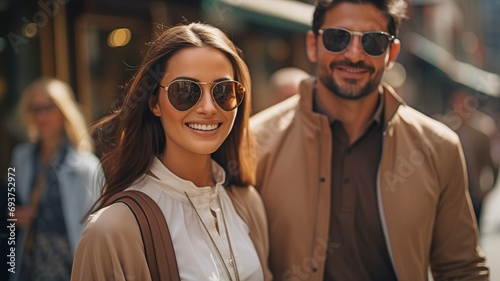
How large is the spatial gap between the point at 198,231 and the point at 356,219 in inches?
36.5

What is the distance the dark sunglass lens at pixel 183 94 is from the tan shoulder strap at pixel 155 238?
0.37 meters

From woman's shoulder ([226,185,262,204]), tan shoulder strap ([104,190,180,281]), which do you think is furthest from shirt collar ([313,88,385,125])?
tan shoulder strap ([104,190,180,281])

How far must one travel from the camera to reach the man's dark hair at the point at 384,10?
294cm

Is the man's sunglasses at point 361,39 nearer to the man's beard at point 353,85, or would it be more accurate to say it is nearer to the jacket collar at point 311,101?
the man's beard at point 353,85

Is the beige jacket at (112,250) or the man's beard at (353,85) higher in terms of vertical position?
the man's beard at (353,85)

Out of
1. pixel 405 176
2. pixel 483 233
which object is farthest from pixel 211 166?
pixel 483 233

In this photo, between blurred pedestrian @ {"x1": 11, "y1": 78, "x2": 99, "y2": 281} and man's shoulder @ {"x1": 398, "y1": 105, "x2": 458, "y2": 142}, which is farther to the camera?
blurred pedestrian @ {"x1": 11, "y1": 78, "x2": 99, "y2": 281}

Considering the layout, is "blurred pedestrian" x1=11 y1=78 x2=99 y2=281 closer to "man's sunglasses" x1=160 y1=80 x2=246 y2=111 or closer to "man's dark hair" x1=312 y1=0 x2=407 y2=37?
"man's dark hair" x1=312 y1=0 x2=407 y2=37

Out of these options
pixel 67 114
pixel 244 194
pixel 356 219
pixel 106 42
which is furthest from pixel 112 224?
pixel 106 42

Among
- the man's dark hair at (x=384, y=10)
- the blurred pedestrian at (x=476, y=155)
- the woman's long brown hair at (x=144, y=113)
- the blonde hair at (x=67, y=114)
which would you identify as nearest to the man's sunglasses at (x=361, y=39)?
the man's dark hair at (x=384, y=10)

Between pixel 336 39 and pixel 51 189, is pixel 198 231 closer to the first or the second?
pixel 336 39

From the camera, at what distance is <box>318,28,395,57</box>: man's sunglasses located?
287cm

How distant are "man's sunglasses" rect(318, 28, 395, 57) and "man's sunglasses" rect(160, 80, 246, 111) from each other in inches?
30.7

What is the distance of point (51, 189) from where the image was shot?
4.45 m
